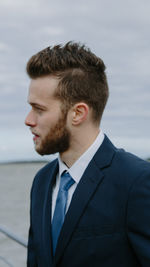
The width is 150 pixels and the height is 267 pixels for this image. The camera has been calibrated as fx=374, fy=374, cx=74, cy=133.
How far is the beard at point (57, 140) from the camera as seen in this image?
1755 mm

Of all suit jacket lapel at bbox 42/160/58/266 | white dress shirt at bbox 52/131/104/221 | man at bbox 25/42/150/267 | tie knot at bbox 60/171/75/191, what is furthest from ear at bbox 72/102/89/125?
suit jacket lapel at bbox 42/160/58/266

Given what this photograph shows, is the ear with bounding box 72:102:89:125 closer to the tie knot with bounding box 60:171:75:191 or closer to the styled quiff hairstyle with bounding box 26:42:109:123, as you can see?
the styled quiff hairstyle with bounding box 26:42:109:123

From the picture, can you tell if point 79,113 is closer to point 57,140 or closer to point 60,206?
point 57,140

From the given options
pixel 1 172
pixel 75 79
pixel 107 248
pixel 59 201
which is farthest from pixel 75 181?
→ pixel 1 172

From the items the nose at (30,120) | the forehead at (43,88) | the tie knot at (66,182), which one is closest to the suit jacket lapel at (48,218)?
the tie knot at (66,182)

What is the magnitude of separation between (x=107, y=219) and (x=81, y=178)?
24 centimetres

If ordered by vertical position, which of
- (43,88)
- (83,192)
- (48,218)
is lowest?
(48,218)

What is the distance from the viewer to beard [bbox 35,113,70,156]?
1.75 meters

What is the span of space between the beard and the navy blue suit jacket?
162 mm

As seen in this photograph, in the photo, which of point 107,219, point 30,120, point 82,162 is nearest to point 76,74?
point 30,120

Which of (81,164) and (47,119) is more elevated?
(47,119)

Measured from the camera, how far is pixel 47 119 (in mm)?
1746

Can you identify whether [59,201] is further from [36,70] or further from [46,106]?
[36,70]

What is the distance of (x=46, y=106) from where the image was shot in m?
1.74
